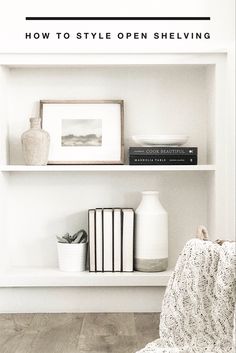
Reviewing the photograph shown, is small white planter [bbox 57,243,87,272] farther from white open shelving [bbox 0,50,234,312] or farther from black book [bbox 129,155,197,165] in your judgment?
black book [bbox 129,155,197,165]

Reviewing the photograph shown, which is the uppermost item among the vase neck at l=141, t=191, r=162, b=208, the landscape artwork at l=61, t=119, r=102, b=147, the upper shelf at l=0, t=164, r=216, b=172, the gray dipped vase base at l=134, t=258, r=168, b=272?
the landscape artwork at l=61, t=119, r=102, b=147

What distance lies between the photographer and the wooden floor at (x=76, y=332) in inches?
107

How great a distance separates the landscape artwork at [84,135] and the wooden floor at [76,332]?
31.7 inches

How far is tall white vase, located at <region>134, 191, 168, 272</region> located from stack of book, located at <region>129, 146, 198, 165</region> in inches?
6.1

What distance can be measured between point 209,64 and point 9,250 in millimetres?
1308

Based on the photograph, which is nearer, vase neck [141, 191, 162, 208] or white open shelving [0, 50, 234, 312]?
vase neck [141, 191, 162, 208]

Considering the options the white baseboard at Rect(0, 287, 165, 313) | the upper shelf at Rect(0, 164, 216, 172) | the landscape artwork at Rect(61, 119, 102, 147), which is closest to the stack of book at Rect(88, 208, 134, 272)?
the white baseboard at Rect(0, 287, 165, 313)

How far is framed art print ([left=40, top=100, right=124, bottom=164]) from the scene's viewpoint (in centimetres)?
341
